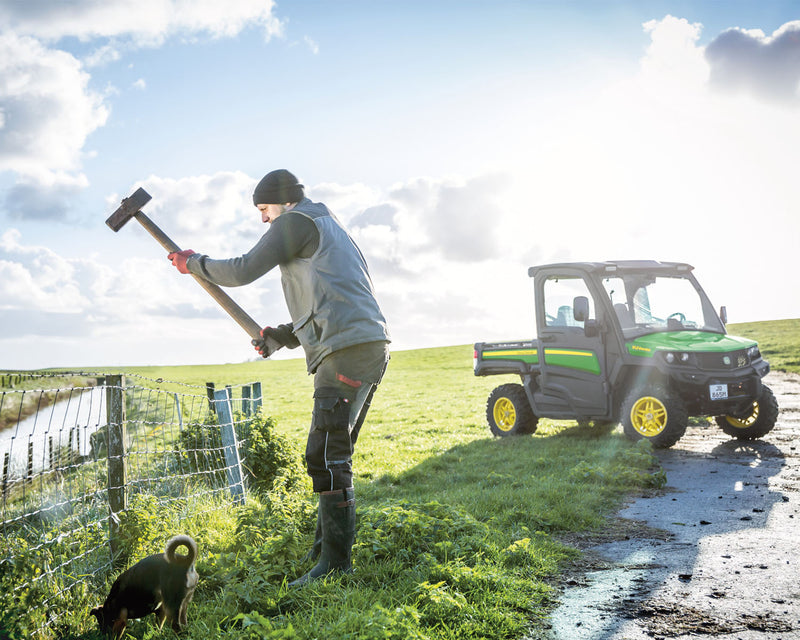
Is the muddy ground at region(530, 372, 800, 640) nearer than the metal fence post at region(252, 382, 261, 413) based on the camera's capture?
Yes

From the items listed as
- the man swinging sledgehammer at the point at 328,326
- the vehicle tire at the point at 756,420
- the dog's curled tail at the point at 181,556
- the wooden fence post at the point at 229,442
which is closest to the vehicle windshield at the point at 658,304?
the vehicle tire at the point at 756,420

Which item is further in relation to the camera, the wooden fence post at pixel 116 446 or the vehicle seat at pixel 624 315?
the vehicle seat at pixel 624 315

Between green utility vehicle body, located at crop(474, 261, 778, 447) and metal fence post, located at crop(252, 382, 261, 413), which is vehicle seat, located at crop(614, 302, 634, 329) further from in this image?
metal fence post, located at crop(252, 382, 261, 413)

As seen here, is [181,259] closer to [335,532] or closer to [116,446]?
[116,446]

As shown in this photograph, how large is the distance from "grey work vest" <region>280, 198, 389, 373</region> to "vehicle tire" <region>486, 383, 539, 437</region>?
7633mm

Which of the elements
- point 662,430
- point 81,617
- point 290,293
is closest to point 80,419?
point 81,617

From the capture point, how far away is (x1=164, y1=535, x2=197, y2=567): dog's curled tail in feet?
12.4

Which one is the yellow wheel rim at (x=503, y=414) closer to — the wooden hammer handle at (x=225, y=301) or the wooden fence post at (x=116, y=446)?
the wooden hammer handle at (x=225, y=301)

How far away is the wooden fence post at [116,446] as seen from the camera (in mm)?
5043

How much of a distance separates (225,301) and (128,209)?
140cm

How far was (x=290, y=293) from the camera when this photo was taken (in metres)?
4.59

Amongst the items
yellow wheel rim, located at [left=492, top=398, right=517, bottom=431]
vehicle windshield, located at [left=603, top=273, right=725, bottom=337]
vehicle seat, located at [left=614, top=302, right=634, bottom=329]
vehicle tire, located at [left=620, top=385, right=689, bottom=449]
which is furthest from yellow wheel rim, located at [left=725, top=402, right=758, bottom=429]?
yellow wheel rim, located at [left=492, top=398, right=517, bottom=431]

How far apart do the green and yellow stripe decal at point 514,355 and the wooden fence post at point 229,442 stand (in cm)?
570

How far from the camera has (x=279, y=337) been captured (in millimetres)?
4840
